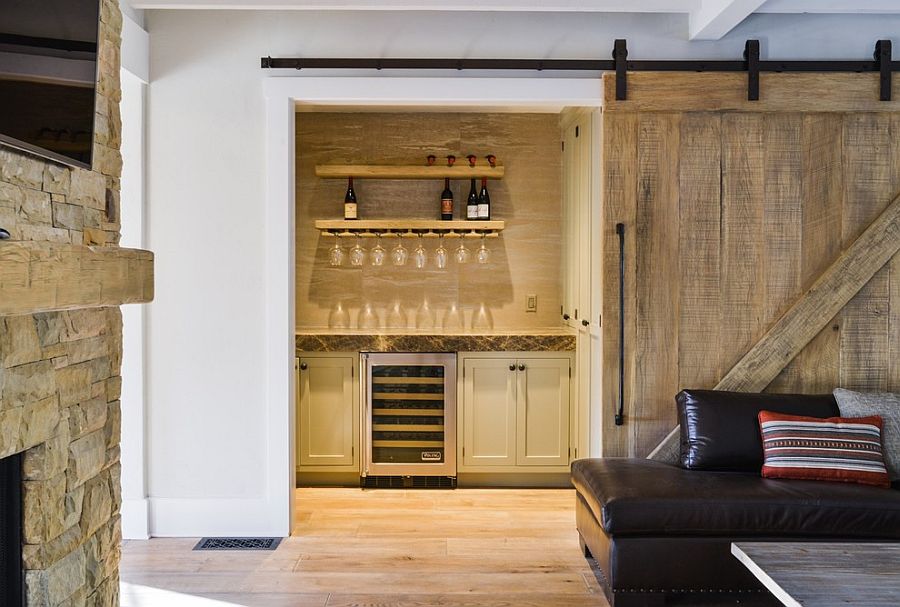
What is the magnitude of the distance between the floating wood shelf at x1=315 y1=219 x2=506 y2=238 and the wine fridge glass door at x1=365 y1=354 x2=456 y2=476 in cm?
91

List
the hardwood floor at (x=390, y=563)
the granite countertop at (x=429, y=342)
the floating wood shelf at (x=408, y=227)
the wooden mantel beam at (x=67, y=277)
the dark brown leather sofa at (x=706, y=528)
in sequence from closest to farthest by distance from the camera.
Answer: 1. the wooden mantel beam at (x=67, y=277)
2. the dark brown leather sofa at (x=706, y=528)
3. the hardwood floor at (x=390, y=563)
4. the granite countertop at (x=429, y=342)
5. the floating wood shelf at (x=408, y=227)

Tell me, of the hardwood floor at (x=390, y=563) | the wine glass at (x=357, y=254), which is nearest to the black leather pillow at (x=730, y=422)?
the hardwood floor at (x=390, y=563)

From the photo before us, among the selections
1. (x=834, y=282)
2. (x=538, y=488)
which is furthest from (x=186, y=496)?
(x=834, y=282)

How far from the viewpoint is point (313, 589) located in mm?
3180

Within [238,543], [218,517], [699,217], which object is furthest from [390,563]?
[699,217]

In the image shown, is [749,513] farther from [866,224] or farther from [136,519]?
[136,519]

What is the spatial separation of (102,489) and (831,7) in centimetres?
367

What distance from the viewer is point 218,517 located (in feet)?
12.6

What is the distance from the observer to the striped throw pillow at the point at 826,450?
3.19m

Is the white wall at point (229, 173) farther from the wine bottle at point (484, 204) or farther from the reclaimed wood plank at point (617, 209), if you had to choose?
the wine bottle at point (484, 204)

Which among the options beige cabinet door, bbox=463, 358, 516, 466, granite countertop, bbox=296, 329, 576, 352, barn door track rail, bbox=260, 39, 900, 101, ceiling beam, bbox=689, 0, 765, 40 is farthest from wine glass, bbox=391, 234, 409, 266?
ceiling beam, bbox=689, 0, 765, 40

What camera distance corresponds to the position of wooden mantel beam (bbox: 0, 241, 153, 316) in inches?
67.8

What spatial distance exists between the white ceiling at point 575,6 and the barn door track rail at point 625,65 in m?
0.19

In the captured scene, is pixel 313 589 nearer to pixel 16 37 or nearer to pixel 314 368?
pixel 314 368
